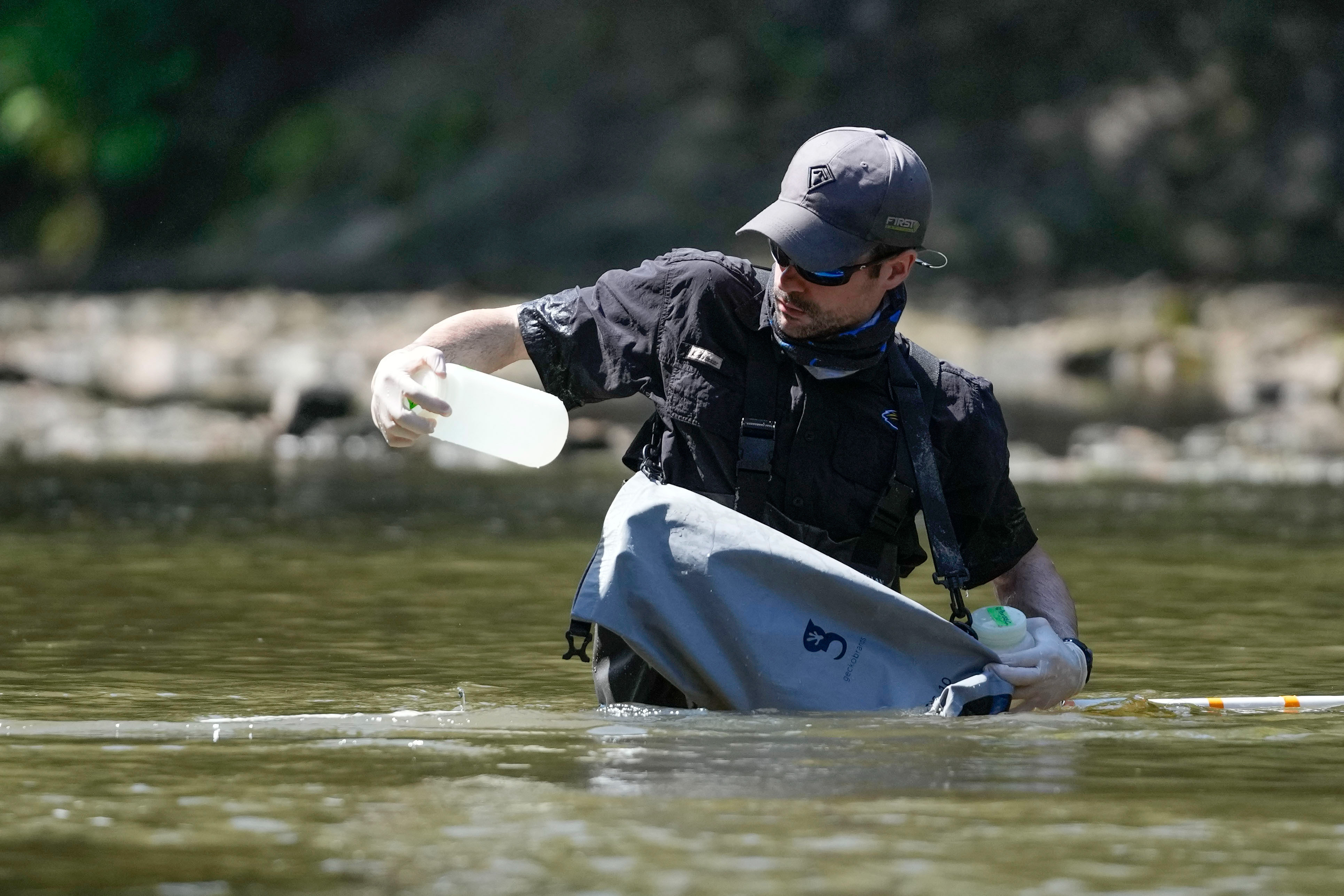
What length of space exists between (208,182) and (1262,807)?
3336 cm

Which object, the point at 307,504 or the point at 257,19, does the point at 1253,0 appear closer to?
the point at 257,19

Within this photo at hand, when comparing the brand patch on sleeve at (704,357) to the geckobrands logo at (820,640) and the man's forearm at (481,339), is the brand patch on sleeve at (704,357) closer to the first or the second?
A: the man's forearm at (481,339)

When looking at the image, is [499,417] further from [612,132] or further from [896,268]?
[612,132]

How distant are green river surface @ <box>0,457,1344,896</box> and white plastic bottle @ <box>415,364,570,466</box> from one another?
656 mm

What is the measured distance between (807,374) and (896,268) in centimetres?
31

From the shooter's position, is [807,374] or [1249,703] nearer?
[807,374]

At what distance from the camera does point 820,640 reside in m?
4.54

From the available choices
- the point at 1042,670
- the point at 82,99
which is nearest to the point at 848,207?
the point at 1042,670

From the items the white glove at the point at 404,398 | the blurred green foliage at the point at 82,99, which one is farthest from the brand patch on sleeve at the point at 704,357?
the blurred green foliage at the point at 82,99

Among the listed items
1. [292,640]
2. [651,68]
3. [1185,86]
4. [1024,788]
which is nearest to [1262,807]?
[1024,788]

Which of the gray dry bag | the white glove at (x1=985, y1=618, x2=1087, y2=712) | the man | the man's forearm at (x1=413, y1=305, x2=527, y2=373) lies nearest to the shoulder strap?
the man

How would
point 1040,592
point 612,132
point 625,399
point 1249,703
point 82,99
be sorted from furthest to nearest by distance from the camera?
point 82,99 → point 612,132 → point 625,399 → point 1249,703 → point 1040,592

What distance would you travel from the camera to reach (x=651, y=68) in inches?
1257

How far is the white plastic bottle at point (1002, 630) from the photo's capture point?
459 centimetres
